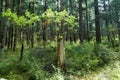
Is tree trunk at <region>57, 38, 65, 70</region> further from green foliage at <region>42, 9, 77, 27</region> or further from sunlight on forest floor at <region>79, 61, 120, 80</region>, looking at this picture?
sunlight on forest floor at <region>79, 61, 120, 80</region>

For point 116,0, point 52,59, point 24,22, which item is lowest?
point 52,59

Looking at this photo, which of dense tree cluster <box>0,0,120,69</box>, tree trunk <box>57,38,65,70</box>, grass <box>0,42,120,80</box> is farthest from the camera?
dense tree cluster <box>0,0,120,69</box>

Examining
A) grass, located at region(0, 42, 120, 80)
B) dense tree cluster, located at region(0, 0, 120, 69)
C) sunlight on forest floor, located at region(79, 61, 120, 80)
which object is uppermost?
dense tree cluster, located at region(0, 0, 120, 69)

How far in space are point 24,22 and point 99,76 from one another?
4786 millimetres

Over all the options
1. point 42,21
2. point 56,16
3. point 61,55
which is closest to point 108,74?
point 61,55

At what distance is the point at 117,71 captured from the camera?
973 cm

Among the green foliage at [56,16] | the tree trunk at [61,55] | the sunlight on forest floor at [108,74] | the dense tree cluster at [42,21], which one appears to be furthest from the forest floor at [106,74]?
the green foliage at [56,16]

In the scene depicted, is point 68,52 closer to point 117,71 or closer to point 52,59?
point 52,59

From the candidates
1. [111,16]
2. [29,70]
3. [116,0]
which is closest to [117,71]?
[29,70]

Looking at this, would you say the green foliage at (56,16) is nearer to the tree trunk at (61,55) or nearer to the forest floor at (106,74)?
the tree trunk at (61,55)

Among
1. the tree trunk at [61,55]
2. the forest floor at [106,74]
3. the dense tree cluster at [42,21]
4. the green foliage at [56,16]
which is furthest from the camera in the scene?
the dense tree cluster at [42,21]

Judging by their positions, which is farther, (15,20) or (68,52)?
(68,52)

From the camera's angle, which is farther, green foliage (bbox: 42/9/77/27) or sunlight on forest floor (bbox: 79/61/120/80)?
green foliage (bbox: 42/9/77/27)

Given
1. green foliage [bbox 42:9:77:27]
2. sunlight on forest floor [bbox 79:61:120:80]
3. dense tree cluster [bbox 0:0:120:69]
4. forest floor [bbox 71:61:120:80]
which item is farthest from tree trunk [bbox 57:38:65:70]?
sunlight on forest floor [bbox 79:61:120:80]
